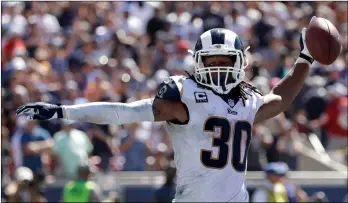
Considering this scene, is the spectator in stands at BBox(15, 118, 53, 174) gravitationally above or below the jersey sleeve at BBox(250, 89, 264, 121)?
below

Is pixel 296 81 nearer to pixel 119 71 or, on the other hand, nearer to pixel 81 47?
pixel 119 71

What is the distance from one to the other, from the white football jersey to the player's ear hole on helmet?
0.15 metres

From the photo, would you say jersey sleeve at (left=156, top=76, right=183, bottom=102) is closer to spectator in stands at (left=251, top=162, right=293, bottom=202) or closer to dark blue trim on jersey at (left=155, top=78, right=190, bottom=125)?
dark blue trim on jersey at (left=155, top=78, right=190, bottom=125)

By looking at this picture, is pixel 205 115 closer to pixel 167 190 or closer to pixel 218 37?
pixel 218 37

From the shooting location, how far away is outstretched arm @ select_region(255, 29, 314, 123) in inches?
202

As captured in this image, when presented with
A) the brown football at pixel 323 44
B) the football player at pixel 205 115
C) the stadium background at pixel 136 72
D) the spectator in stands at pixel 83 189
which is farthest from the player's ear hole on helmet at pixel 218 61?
the stadium background at pixel 136 72

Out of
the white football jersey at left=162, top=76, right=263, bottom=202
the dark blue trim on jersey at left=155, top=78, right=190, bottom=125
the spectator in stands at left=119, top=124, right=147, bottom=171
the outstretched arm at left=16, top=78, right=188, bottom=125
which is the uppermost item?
the dark blue trim on jersey at left=155, top=78, right=190, bottom=125

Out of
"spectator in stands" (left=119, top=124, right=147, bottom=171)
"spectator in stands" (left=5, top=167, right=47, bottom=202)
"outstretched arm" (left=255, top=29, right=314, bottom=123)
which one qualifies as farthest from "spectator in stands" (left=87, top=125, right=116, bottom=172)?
"outstretched arm" (left=255, top=29, right=314, bottom=123)

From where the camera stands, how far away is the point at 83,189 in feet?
32.0

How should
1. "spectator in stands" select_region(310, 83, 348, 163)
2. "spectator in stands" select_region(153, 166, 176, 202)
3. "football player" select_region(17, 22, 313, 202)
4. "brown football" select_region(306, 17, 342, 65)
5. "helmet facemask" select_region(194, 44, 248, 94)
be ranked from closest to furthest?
"football player" select_region(17, 22, 313, 202) → "helmet facemask" select_region(194, 44, 248, 94) → "brown football" select_region(306, 17, 342, 65) → "spectator in stands" select_region(153, 166, 176, 202) → "spectator in stands" select_region(310, 83, 348, 163)

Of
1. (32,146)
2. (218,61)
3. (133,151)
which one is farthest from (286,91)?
(133,151)

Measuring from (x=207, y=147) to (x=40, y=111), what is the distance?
3.03 ft

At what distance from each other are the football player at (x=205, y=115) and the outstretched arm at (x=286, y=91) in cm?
17

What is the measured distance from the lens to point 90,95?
1156cm
